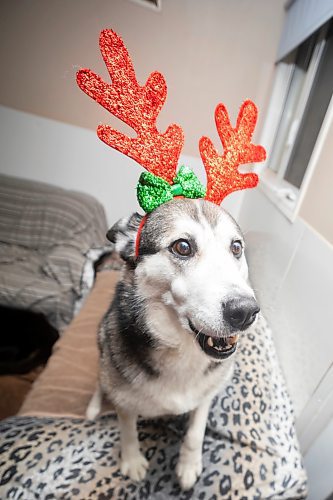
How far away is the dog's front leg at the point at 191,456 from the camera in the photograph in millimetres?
Result: 717

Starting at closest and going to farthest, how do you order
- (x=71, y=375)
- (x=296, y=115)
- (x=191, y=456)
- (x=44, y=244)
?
1. (x=191, y=456)
2. (x=296, y=115)
3. (x=71, y=375)
4. (x=44, y=244)

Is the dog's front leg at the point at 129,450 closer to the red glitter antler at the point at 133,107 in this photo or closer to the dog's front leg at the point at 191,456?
the dog's front leg at the point at 191,456

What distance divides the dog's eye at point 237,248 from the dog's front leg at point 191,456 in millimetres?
491

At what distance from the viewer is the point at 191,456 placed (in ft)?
2.41

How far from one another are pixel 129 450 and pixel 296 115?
1.15 metres

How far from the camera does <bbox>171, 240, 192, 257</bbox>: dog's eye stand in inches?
24.3

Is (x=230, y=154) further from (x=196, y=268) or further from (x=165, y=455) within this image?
(x=165, y=455)

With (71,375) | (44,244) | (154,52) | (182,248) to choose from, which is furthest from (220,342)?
(44,244)

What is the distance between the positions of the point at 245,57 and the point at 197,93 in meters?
0.14

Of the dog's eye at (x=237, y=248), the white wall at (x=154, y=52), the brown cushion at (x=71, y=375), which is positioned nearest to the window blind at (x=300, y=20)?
the white wall at (x=154, y=52)

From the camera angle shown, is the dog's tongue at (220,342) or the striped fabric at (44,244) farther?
the striped fabric at (44,244)

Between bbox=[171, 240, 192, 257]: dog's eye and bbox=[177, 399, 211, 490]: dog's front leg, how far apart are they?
50 centimetres

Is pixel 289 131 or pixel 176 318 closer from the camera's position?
pixel 176 318

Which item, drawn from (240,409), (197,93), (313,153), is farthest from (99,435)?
(313,153)
